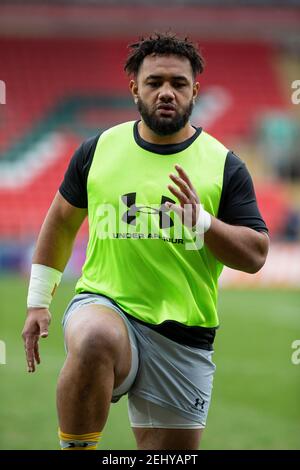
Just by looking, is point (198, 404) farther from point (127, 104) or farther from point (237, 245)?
point (127, 104)

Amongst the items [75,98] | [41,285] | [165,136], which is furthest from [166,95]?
[75,98]

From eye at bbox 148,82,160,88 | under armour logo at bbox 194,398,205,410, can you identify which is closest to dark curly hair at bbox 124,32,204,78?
eye at bbox 148,82,160,88

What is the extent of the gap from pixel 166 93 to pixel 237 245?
2.59 feet

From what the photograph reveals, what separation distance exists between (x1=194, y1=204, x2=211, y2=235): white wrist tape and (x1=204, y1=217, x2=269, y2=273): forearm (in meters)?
0.03

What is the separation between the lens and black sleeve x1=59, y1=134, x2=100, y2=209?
4.82 meters

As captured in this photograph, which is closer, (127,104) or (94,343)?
(94,343)

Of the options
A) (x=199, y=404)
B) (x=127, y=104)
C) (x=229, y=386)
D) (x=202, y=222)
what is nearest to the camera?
(x=202, y=222)

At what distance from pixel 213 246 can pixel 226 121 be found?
84.3 feet

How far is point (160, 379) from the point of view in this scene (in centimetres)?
465

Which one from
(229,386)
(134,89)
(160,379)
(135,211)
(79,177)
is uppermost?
(134,89)

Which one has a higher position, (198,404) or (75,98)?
(75,98)

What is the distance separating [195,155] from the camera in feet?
15.7

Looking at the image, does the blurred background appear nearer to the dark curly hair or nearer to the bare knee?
the dark curly hair

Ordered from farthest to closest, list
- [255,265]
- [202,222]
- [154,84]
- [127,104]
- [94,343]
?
[127,104], [154,84], [255,265], [202,222], [94,343]
